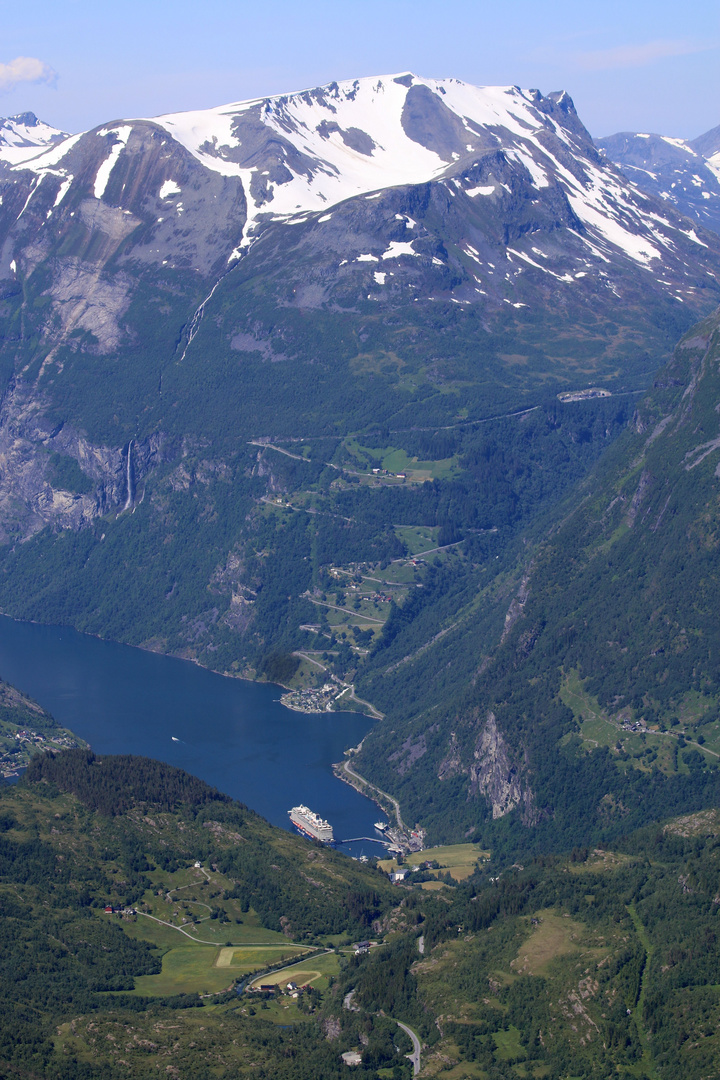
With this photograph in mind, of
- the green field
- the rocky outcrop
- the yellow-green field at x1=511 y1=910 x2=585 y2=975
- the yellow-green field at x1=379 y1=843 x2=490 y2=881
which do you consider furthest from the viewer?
the rocky outcrop

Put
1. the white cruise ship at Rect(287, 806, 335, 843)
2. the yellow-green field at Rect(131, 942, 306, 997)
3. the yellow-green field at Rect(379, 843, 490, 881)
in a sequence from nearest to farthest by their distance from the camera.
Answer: the yellow-green field at Rect(131, 942, 306, 997) → the yellow-green field at Rect(379, 843, 490, 881) → the white cruise ship at Rect(287, 806, 335, 843)

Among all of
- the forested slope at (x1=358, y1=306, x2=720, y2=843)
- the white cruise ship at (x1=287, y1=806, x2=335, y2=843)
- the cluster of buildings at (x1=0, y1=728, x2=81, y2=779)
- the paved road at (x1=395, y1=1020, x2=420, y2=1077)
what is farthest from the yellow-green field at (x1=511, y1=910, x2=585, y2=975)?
the cluster of buildings at (x1=0, y1=728, x2=81, y2=779)

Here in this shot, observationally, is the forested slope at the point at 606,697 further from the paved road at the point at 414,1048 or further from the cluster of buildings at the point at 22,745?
the paved road at the point at 414,1048

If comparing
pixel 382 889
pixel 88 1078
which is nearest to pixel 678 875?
pixel 382 889

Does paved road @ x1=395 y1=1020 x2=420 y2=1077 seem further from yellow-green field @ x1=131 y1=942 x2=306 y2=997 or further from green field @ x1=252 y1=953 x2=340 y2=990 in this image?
yellow-green field @ x1=131 y1=942 x2=306 y2=997

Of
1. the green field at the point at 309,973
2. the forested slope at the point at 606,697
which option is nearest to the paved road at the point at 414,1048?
the green field at the point at 309,973
